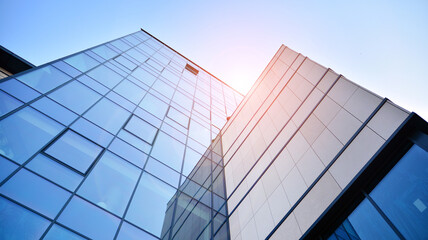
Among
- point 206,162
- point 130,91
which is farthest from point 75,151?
point 206,162

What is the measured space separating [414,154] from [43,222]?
9531 millimetres

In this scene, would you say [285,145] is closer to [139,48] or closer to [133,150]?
[133,150]

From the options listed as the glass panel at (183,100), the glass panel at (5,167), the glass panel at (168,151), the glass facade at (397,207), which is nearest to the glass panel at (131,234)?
the glass panel at (5,167)

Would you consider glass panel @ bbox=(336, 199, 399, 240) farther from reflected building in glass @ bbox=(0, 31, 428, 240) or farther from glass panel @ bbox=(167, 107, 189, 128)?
Answer: glass panel @ bbox=(167, 107, 189, 128)

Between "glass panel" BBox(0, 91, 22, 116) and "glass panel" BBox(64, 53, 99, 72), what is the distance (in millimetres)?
5248

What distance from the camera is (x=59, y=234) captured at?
7.06m

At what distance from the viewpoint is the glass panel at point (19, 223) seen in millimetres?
6328

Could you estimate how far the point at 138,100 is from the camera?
639 inches

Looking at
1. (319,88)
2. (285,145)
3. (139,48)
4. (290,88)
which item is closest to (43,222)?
(285,145)

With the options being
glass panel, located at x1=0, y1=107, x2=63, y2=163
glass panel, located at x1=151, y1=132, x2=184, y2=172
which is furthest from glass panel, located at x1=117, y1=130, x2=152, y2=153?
glass panel, located at x1=0, y1=107, x2=63, y2=163

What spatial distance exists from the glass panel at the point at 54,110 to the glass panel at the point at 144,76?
26.4ft

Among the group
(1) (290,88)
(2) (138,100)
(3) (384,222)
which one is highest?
(1) (290,88)

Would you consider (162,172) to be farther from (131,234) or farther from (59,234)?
(59,234)

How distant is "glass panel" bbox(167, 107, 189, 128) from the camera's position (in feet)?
58.6
